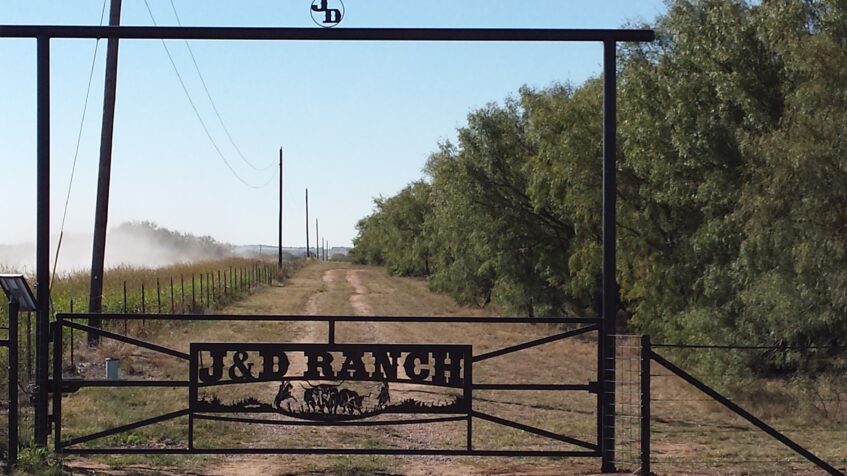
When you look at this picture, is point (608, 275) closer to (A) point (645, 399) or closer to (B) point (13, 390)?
(A) point (645, 399)

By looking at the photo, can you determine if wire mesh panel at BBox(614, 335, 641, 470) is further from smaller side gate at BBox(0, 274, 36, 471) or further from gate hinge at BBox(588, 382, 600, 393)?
smaller side gate at BBox(0, 274, 36, 471)

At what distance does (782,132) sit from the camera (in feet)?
48.8

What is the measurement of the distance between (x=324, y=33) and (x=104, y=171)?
42.7ft

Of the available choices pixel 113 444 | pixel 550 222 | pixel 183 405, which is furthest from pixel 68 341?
pixel 550 222

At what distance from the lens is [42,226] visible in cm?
830

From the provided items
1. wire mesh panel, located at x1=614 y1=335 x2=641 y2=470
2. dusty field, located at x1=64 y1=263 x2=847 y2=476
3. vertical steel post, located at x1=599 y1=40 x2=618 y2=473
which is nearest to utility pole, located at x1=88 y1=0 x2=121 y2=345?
dusty field, located at x1=64 y1=263 x2=847 y2=476

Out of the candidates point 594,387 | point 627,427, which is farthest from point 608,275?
point 627,427

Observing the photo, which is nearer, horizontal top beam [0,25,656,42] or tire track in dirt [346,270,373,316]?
horizontal top beam [0,25,656,42]

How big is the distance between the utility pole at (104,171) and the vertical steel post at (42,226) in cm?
1169

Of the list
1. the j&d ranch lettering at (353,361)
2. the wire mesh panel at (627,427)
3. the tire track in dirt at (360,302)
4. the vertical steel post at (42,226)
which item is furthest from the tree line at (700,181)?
the vertical steel post at (42,226)

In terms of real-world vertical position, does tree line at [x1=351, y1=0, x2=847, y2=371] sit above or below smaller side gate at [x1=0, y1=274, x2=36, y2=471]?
above

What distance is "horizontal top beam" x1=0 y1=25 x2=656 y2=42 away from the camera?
803cm

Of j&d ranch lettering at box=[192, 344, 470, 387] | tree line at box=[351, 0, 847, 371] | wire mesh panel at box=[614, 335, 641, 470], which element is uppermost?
tree line at box=[351, 0, 847, 371]

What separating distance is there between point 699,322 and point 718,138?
3.42m
